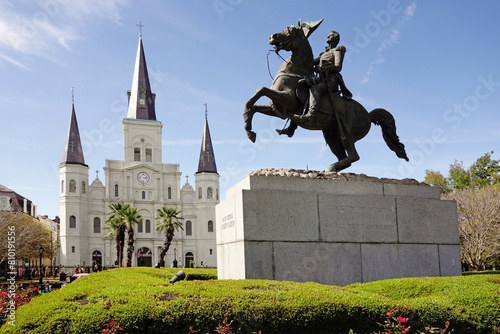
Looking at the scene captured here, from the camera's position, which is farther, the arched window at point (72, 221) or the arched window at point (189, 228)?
the arched window at point (189, 228)

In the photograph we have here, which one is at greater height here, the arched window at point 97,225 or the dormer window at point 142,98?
the dormer window at point 142,98

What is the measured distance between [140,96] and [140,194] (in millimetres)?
17232

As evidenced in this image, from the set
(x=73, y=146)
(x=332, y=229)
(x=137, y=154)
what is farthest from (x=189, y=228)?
(x=332, y=229)

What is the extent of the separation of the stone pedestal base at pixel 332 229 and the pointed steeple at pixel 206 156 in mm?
70658

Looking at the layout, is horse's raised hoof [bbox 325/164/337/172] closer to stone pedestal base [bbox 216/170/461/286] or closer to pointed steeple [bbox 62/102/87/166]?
stone pedestal base [bbox 216/170/461/286]

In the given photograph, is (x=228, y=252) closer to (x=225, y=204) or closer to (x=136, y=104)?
(x=225, y=204)

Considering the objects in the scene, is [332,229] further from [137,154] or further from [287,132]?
[137,154]

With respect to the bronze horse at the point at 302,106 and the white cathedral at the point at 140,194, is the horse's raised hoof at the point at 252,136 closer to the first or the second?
the bronze horse at the point at 302,106

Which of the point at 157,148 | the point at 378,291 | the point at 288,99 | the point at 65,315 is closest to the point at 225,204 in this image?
the point at 288,99

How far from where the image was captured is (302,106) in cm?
899

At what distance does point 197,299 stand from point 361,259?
14.1ft

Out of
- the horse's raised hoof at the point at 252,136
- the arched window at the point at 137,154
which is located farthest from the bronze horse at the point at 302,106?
the arched window at the point at 137,154

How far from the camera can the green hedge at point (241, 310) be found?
4.32 metres

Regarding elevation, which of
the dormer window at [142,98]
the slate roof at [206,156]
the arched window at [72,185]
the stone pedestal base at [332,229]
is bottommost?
the stone pedestal base at [332,229]
